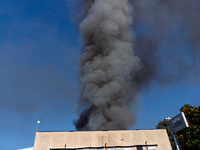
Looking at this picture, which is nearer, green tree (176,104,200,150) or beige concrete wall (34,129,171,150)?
green tree (176,104,200,150)

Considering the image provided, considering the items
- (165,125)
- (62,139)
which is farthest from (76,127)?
(165,125)

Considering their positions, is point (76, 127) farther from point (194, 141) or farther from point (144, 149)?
point (194, 141)

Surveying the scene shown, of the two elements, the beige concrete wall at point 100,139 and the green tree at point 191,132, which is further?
the beige concrete wall at point 100,139

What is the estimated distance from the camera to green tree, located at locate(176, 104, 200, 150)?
15.6 meters

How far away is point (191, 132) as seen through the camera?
1606cm

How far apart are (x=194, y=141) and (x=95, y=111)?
1776 cm

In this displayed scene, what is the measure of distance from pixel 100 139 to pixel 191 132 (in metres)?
10.4

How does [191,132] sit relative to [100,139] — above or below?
below

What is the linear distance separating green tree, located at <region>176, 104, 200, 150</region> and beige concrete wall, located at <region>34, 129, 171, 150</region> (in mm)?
3558

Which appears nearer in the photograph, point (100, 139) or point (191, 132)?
point (191, 132)

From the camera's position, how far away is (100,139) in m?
19.1

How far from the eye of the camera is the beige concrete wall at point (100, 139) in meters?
18.2

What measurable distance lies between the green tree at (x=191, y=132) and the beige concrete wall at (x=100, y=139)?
3558 millimetres

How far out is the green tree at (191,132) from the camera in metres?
15.6
